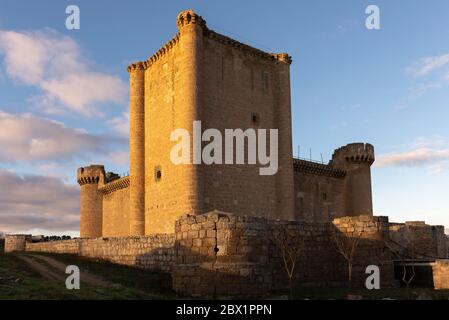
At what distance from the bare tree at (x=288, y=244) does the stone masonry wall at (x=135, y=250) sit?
4511mm

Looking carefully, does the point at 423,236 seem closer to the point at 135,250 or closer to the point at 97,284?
the point at 135,250

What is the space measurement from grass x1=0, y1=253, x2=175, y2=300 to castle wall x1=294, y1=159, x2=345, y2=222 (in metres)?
17.6

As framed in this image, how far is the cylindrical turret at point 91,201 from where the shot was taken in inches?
1662

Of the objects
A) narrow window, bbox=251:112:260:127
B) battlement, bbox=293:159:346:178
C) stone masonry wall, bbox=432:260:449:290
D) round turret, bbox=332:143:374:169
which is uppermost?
narrow window, bbox=251:112:260:127

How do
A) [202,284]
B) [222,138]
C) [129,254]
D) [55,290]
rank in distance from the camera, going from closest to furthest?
1. [55,290]
2. [202,284]
3. [129,254]
4. [222,138]

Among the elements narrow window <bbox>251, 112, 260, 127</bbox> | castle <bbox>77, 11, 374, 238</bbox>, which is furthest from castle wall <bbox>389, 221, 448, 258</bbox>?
narrow window <bbox>251, 112, 260, 127</bbox>

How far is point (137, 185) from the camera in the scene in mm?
29734

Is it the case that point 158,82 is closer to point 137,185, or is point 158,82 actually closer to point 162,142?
point 162,142

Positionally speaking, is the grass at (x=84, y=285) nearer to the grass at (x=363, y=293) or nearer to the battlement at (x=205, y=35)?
the grass at (x=363, y=293)

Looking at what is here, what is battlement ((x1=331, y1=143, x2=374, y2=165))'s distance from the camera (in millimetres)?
39156

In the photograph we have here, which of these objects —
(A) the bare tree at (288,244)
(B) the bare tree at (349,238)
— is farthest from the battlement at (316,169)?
(A) the bare tree at (288,244)

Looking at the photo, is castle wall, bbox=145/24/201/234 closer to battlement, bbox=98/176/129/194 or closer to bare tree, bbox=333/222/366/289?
battlement, bbox=98/176/129/194
